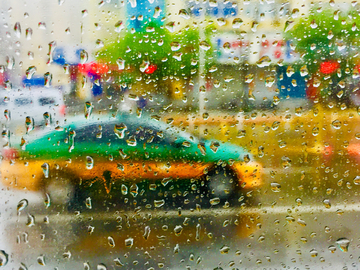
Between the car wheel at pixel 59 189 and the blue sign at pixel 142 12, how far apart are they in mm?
509

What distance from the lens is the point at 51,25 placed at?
741 millimetres

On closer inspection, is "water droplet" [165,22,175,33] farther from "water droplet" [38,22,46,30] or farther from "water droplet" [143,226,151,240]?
"water droplet" [143,226,151,240]

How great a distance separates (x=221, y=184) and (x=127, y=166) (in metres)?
0.30

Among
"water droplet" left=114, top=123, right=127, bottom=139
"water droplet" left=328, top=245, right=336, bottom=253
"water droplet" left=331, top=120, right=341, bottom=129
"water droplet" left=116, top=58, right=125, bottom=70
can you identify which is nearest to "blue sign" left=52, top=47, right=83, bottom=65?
"water droplet" left=116, top=58, right=125, bottom=70

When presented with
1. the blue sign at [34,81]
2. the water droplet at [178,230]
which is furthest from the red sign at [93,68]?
the water droplet at [178,230]

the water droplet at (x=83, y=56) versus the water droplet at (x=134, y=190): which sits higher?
Result: the water droplet at (x=83, y=56)

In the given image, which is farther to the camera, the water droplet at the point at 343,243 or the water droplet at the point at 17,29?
the water droplet at the point at 343,243

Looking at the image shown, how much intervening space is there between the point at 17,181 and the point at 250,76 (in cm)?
78

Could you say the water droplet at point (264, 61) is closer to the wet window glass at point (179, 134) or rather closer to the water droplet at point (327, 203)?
the wet window glass at point (179, 134)

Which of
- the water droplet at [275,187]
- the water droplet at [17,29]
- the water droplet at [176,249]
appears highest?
the water droplet at [17,29]

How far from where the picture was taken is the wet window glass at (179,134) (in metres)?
0.75

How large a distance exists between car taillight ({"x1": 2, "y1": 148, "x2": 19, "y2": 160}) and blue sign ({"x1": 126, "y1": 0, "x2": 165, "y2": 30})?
51cm

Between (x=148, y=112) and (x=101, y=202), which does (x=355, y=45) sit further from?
(x=101, y=202)

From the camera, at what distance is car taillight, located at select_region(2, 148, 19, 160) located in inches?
29.6
